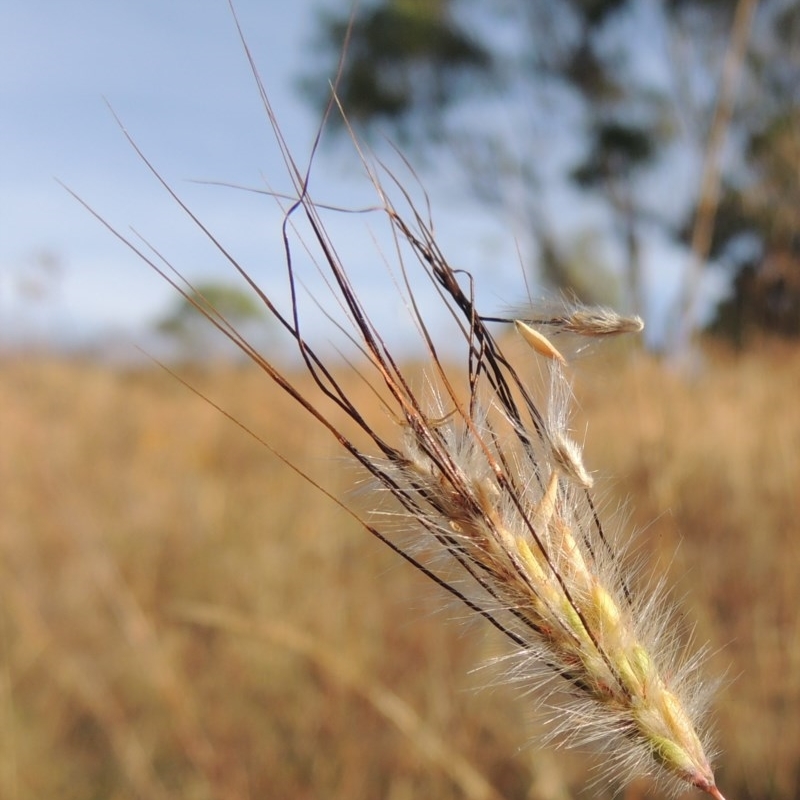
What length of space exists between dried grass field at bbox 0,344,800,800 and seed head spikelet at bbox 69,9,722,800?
3 cm

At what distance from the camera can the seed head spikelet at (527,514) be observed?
26cm

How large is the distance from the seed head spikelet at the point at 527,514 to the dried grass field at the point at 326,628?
3 centimetres

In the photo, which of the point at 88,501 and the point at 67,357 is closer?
the point at 88,501

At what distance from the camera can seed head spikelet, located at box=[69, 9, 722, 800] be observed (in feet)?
0.84

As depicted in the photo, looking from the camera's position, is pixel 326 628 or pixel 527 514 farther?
pixel 326 628

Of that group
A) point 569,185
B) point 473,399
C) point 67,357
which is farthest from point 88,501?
point 569,185

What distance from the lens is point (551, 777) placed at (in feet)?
2.87

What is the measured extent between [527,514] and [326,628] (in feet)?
4.21

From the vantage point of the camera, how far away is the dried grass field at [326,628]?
0.96 meters

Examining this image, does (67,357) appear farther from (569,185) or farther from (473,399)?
(473,399)

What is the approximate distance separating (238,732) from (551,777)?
2.18 feet

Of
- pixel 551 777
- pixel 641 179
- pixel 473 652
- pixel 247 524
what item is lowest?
pixel 551 777

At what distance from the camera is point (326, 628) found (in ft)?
4.81

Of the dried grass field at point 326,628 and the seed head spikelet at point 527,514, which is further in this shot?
the dried grass field at point 326,628
